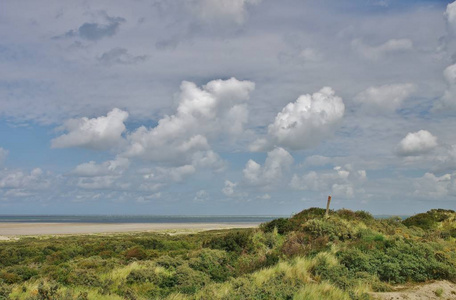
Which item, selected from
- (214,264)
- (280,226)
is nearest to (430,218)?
(280,226)

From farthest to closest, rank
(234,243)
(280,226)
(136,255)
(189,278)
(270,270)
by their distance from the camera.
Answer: (280,226)
(136,255)
(234,243)
(189,278)
(270,270)

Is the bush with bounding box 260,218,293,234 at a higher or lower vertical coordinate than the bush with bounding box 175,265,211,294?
higher

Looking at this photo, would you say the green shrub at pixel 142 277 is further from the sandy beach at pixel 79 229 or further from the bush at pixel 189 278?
the sandy beach at pixel 79 229

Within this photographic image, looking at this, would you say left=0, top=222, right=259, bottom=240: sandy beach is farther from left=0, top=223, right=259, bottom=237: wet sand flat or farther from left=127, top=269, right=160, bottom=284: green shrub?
left=127, top=269, right=160, bottom=284: green shrub

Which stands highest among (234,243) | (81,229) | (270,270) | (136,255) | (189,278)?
(234,243)

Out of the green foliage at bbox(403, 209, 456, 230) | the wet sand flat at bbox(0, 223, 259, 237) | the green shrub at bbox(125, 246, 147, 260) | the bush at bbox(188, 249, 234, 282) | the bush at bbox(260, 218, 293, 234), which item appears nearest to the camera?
the bush at bbox(188, 249, 234, 282)

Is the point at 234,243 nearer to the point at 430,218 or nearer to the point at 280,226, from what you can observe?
the point at 280,226

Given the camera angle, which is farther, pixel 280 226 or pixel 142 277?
pixel 280 226

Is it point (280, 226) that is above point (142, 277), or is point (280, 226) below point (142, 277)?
above

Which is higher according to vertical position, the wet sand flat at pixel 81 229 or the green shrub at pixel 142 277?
the green shrub at pixel 142 277

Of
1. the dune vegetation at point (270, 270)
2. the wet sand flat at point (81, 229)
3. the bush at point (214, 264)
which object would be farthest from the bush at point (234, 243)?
the wet sand flat at point (81, 229)

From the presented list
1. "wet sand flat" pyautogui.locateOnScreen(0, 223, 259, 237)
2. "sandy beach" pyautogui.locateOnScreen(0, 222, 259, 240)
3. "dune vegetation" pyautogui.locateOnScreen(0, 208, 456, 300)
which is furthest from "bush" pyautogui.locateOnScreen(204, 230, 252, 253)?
"wet sand flat" pyautogui.locateOnScreen(0, 223, 259, 237)

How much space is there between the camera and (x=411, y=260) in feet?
44.5

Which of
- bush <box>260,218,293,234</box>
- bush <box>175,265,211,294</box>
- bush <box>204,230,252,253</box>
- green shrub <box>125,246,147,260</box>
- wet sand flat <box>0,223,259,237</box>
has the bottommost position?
wet sand flat <box>0,223,259,237</box>
